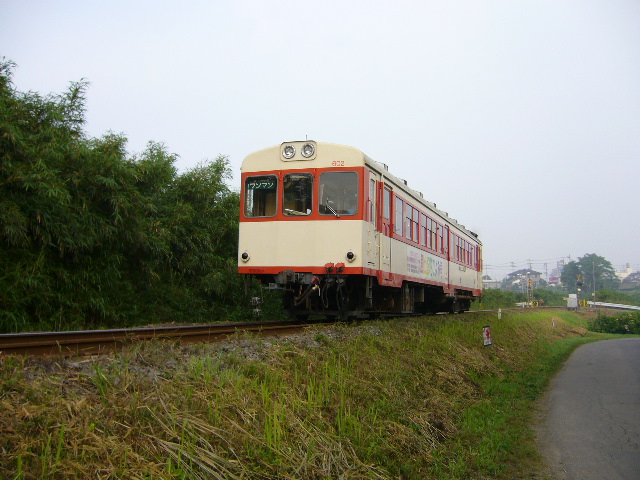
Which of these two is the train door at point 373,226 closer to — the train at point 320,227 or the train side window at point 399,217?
the train at point 320,227

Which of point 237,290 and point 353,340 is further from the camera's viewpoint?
point 237,290

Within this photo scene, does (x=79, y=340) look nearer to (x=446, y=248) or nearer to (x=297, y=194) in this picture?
(x=297, y=194)

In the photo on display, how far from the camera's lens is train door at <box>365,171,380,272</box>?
10102mm

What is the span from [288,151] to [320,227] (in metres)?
1.60

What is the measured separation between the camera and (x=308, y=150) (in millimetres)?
10422

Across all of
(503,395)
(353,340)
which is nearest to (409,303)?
(503,395)

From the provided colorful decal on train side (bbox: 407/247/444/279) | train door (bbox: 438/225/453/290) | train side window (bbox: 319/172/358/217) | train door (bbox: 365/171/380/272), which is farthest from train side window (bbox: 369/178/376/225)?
train door (bbox: 438/225/453/290)

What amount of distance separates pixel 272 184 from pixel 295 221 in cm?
89

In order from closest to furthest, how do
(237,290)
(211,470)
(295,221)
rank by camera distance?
1. (211,470)
2. (295,221)
3. (237,290)

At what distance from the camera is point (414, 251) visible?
13227 millimetres

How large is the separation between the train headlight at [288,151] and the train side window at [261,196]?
44cm

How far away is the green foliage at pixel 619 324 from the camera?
3606 centimetres

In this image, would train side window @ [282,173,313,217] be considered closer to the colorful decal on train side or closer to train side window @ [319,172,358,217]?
train side window @ [319,172,358,217]

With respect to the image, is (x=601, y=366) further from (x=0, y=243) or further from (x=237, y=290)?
Result: (x=0, y=243)
